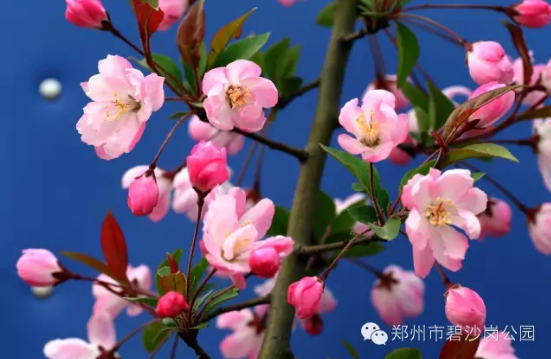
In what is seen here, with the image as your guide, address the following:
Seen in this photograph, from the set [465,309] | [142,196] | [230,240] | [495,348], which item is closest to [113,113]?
[142,196]

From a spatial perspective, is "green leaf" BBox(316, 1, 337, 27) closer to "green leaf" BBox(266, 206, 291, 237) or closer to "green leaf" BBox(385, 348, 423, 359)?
"green leaf" BBox(266, 206, 291, 237)

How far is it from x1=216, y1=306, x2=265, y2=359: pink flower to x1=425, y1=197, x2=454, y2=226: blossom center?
50 centimetres

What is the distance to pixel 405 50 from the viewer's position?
0.96 m

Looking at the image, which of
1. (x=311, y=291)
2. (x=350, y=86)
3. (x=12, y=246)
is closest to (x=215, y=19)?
(x=350, y=86)

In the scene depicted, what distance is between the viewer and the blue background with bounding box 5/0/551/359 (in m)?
1.38

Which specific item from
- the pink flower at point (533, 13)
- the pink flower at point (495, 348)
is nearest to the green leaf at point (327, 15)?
the pink flower at point (533, 13)

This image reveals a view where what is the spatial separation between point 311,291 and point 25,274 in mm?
351

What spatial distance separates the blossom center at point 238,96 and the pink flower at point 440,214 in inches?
7.8

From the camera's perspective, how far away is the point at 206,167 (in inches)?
26.4

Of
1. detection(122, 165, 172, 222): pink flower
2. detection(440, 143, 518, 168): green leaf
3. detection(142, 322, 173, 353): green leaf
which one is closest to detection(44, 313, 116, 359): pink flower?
detection(142, 322, 173, 353): green leaf

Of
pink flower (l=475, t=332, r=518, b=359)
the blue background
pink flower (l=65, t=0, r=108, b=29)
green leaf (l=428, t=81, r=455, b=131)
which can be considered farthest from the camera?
the blue background

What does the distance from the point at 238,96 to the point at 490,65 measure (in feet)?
1.02

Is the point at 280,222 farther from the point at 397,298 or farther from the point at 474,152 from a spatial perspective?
the point at 474,152

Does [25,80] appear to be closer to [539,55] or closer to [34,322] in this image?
[34,322]
